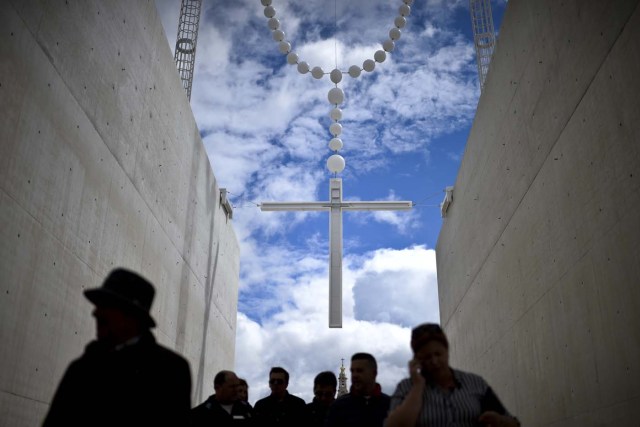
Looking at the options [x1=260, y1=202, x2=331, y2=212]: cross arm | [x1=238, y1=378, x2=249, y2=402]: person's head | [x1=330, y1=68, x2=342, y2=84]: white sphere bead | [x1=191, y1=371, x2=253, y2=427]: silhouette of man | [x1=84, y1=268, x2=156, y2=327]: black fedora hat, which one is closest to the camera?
[x1=84, y1=268, x2=156, y2=327]: black fedora hat

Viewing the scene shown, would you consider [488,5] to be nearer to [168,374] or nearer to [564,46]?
[564,46]

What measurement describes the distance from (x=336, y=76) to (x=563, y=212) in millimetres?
7791

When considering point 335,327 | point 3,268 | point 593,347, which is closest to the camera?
point 3,268

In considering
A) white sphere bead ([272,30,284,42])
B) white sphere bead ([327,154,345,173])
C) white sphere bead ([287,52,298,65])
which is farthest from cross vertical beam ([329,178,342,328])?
white sphere bead ([272,30,284,42])

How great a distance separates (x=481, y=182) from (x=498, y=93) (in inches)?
76.3

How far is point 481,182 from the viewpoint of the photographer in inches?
436

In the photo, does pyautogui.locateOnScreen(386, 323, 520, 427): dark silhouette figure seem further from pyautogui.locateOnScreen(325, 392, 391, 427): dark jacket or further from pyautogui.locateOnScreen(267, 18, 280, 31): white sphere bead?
pyautogui.locateOnScreen(267, 18, 280, 31): white sphere bead

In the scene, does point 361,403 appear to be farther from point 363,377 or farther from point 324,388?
point 324,388

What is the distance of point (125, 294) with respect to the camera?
2029 millimetres

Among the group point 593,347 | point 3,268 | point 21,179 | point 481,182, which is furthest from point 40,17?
point 481,182

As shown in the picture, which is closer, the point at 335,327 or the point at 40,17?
the point at 40,17

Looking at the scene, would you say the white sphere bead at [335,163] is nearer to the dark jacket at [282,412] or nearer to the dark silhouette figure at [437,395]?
the dark jacket at [282,412]

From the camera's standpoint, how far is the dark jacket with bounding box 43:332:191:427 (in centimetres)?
191

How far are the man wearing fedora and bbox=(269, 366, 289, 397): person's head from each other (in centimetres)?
370
